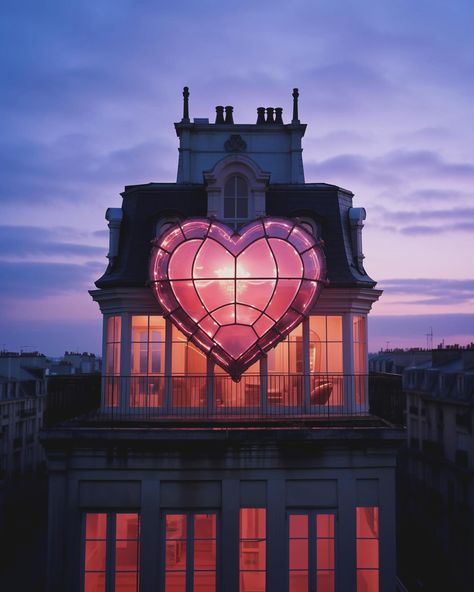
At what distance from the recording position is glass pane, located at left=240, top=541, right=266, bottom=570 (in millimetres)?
14352

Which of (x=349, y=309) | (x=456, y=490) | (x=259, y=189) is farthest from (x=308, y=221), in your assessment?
(x=456, y=490)

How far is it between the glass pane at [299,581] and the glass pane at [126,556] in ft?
12.4

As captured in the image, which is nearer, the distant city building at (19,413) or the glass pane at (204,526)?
the glass pane at (204,526)

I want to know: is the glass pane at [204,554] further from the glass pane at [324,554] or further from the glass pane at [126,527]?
the glass pane at [324,554]

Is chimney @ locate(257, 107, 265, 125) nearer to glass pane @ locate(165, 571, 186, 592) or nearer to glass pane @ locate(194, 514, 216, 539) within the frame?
glass pane @ locate(194, 514, 216, 539)

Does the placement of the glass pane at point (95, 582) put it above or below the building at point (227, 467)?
below

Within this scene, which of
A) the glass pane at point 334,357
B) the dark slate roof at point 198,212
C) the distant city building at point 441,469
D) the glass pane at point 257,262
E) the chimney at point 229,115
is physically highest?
the chimney at point 229,115

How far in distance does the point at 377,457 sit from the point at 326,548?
8.24 ft

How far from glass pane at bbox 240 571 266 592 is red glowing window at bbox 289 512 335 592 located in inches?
27.6

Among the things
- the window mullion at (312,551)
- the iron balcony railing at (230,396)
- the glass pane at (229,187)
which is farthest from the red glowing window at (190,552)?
the glass pane at (229,187)

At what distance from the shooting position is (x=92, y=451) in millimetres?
14469

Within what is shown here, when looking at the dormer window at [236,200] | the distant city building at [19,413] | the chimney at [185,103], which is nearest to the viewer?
the dormer window at [236,200]

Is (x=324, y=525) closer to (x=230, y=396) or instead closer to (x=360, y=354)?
(x=230, y=396)

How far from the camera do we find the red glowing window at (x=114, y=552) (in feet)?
47.0
